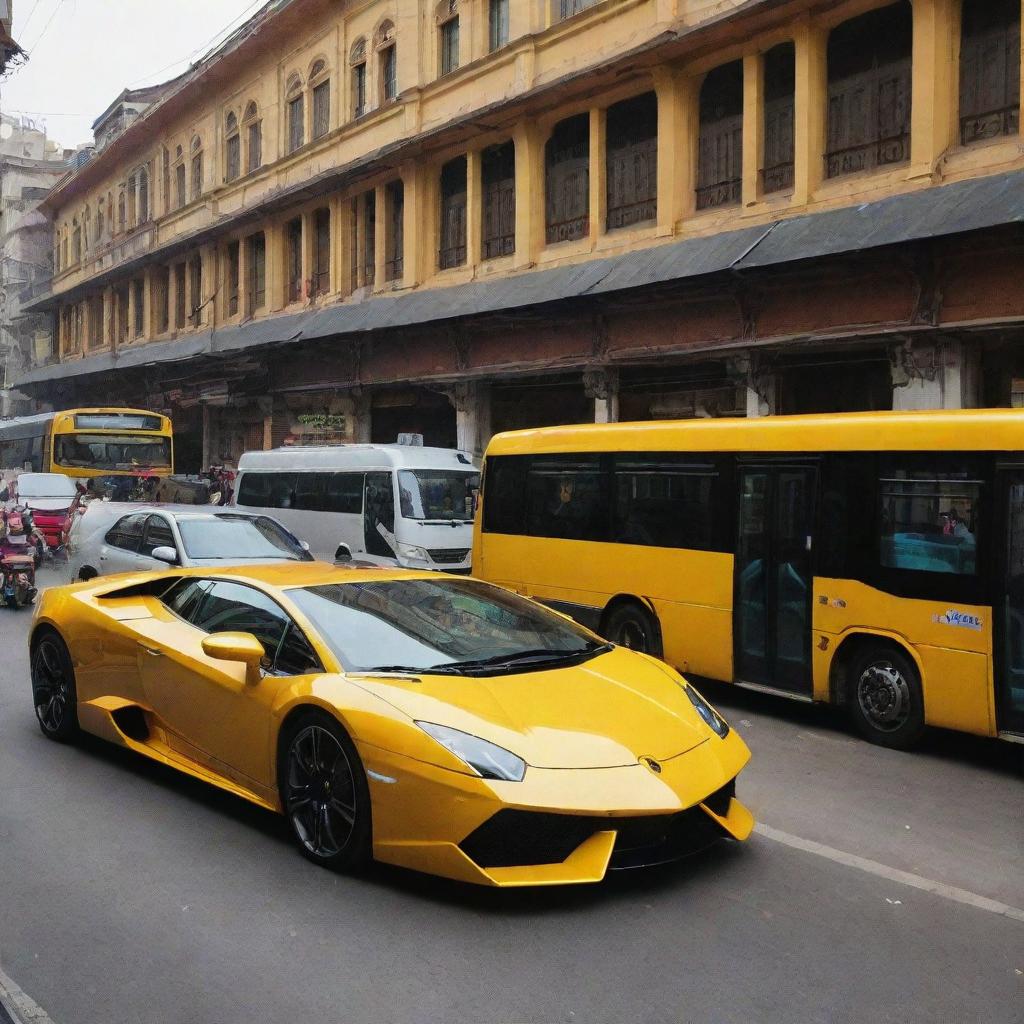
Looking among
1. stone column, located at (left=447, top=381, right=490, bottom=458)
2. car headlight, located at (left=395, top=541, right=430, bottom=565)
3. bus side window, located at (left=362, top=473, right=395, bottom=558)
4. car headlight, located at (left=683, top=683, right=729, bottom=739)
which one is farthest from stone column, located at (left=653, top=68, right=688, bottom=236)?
car headlight, located at (left=683, top=683, right=729, bottom=739)

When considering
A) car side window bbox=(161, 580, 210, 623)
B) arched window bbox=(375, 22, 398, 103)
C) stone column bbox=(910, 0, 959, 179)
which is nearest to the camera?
car side window bbox=(161, 580, 210, 623)

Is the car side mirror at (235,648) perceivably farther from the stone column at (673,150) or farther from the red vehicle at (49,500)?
the red vehicle at (49,500)

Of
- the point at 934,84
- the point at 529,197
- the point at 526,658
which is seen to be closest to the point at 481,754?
the point at 526,658

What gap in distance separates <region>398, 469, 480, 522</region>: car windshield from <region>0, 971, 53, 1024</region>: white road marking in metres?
13.1

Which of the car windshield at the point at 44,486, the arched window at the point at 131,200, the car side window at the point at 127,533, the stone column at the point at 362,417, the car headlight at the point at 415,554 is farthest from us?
the arched window at the point at 131,200

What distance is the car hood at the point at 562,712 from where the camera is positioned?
433 centimetres

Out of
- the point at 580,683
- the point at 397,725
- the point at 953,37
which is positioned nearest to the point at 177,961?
the point at 397,725

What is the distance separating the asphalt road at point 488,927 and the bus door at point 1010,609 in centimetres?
120

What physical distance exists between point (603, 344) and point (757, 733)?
1190cm

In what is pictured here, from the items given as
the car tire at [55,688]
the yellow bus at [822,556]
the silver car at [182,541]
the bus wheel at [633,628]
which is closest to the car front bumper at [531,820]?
the car tire at [55,688]

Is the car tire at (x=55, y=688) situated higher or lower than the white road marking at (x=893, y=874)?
higher

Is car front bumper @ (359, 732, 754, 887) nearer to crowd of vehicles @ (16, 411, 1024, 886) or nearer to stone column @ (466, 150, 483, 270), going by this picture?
crowd of vehicles @ (16, 411, 1024, 886)

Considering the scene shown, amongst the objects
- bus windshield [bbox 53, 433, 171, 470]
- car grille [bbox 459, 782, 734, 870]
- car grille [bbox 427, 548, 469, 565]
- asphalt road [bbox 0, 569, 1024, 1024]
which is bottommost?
asphalt road [bbox 0, 569, 1024, 1024]

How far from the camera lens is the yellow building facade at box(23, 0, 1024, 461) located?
14773 millimetres
